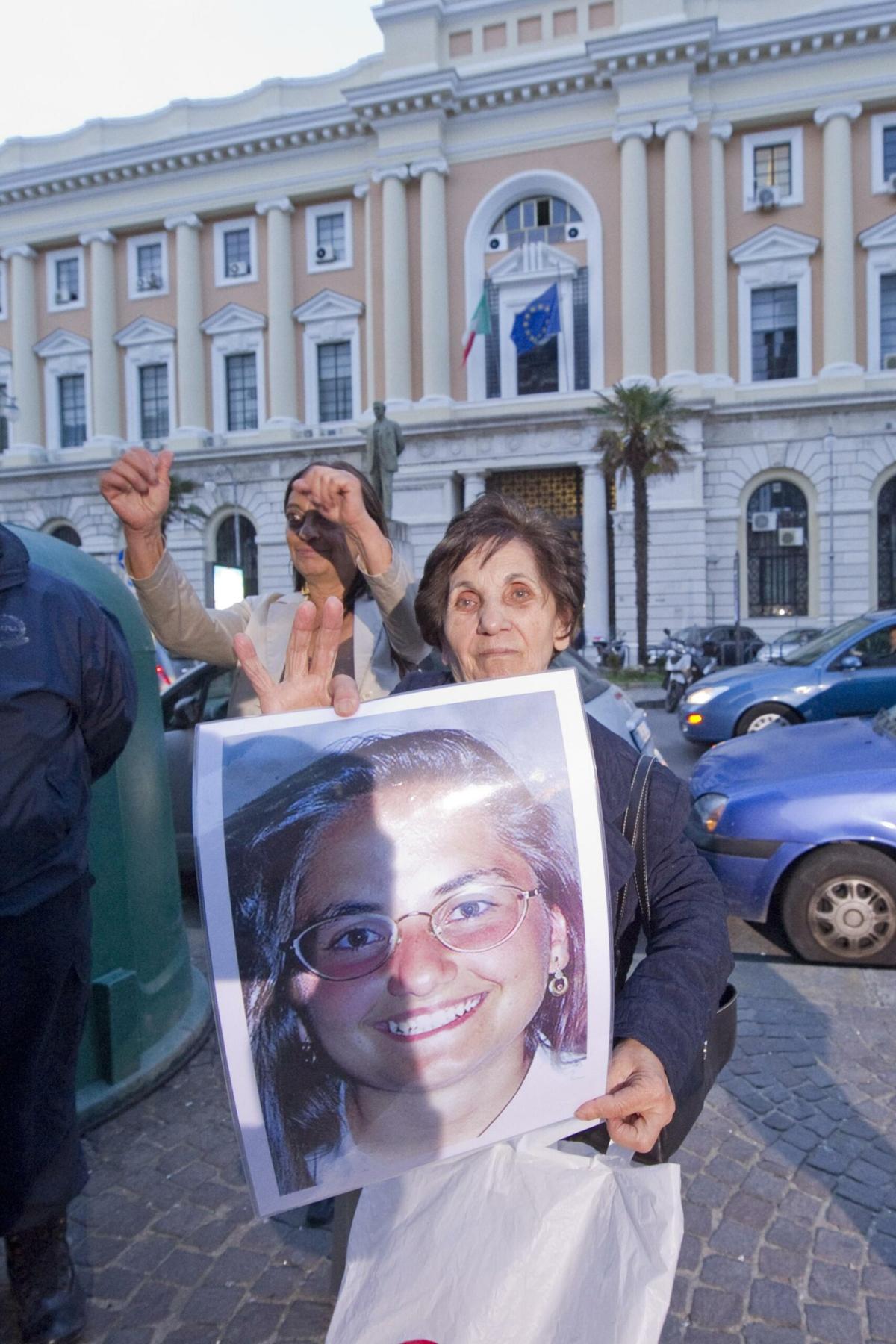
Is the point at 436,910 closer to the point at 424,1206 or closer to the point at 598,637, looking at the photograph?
the point at 424,1206

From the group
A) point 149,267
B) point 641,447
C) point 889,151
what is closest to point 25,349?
point 149,267

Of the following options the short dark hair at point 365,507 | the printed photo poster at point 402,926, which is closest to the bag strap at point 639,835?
the printed photo poster at point 402,926

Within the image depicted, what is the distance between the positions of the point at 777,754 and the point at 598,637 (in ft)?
77.3

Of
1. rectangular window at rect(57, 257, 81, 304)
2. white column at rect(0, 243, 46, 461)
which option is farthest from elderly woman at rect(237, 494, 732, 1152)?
rectangular window at rect(57, 257, 81, 304)

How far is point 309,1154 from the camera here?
124cm

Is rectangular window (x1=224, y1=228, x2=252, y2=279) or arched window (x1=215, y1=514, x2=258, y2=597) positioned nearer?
arched window (x1=215, y1=514, x2=258, y2=597)

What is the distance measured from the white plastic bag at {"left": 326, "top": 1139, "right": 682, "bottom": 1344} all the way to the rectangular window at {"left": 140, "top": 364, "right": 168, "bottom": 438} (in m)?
39.2

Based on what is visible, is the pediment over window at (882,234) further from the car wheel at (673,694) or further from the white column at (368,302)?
the car wheel at (673,694)

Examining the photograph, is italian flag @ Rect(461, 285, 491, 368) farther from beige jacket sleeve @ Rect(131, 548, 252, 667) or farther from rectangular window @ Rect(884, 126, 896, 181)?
beige jacket sleeve @ Rect(131, 548, 252, 667)

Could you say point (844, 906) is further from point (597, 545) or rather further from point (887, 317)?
point (887, 317)

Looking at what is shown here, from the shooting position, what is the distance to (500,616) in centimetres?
171

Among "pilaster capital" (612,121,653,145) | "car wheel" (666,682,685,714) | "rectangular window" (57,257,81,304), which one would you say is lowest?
"car wheel" (666,682,685,714)

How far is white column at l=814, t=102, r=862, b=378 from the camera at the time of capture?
29.7 meters

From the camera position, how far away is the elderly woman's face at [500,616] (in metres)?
1.70
